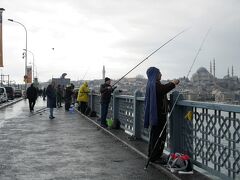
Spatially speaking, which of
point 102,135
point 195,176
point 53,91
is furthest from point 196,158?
point 53,91

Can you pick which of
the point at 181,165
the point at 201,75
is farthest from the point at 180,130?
the point at 201,75

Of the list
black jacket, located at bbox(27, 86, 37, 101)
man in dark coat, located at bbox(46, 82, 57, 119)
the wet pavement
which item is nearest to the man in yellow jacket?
man in dark coat, located at bbox(46, 82, 57, 119)

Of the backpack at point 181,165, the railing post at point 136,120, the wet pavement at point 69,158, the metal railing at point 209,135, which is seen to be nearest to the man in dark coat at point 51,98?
the wet pavement at point 69,158

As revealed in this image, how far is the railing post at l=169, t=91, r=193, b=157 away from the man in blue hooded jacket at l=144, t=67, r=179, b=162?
0.22 m

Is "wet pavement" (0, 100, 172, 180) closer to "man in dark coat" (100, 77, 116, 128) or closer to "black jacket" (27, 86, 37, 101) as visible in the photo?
"man in dark coat" (100, 77, 116, 128)

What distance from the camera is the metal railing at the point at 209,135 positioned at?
6.26 m

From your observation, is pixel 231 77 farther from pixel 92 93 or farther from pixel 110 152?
pixel 92 93

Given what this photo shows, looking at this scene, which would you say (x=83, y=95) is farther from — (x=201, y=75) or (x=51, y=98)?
(x=201, y=75)

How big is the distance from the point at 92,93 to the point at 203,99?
1764 cm

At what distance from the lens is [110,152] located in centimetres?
1044

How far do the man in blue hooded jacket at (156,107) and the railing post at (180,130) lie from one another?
0.22 metres

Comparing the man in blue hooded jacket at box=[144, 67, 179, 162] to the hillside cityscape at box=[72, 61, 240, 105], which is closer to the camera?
the hillside cityscape at box=[72, 61, 240, 105]

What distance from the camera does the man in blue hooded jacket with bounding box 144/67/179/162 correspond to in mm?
8289

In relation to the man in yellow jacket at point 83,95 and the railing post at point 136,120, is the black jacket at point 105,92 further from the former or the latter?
the man in yellow jacket at point 83,95
